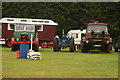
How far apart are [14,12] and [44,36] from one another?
40.5ft

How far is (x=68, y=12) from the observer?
172 ft

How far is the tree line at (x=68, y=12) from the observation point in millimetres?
50812

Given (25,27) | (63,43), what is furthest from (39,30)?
(63,43)

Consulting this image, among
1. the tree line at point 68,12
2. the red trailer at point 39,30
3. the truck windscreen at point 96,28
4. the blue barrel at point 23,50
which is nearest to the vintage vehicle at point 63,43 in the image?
the truck windscreen at point 96,28

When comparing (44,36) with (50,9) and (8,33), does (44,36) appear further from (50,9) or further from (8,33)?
(50,9)

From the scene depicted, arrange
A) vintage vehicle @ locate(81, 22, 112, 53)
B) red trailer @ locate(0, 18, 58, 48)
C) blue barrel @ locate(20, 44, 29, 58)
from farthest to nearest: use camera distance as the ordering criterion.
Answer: red trailer @ locate(0, 18, 58, 48) < vintage vehicle @ locate(81, 22, 112, 53) < blue barrel @ locate(20, 44, 29, 58)

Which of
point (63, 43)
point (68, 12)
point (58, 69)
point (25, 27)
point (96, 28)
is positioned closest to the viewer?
point (58, 69)

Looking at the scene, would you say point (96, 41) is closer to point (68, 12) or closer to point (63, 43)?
point (63, 43)

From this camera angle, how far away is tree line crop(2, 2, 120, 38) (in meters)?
50.8

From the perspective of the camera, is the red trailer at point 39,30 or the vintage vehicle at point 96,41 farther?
the red trailer at point 39,30

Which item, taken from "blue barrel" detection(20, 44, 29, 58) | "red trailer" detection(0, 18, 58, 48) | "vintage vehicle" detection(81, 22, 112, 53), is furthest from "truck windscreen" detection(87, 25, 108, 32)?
"red trailer" detection(0, 18, 58, 48)

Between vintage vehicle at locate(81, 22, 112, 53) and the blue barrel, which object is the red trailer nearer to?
vintage vehicle at locate(81, 22, 112, 53)

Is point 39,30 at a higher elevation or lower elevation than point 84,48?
higher

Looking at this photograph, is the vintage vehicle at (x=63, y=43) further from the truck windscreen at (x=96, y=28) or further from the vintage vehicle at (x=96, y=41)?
the truck windscreen at (x=96, y=28)
